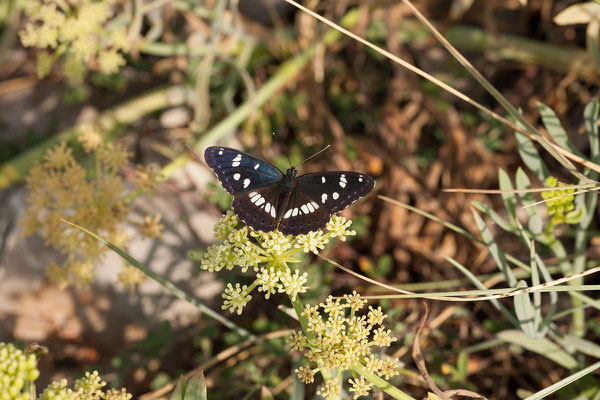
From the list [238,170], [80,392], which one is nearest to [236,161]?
[238,170]

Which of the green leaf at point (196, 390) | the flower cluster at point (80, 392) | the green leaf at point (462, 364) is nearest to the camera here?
the flower cluster at point (80, 392)

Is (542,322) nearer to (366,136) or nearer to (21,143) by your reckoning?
(366,136)

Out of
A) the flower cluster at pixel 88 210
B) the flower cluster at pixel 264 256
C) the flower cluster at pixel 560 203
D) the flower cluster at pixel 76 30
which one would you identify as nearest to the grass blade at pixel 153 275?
the flower cluster at pixel 264 256

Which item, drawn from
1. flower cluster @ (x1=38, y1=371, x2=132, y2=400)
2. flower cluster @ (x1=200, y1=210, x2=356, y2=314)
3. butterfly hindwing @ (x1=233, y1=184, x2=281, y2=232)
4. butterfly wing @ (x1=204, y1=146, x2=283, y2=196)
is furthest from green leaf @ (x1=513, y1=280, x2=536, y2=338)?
flower cluster @ (x1=38, y1=371, x2=132, y2=400)

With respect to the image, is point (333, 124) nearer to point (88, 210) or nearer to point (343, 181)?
point (343, 181)

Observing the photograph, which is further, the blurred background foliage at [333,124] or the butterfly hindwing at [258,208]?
the blurred background foliage at [333,124]

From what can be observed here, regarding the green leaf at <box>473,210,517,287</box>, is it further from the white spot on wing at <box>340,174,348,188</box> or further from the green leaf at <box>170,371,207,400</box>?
the green leaf at <box>170,371,207,400</box>

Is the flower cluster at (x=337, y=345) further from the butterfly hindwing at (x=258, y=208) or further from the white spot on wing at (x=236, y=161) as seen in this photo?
the white spot on wing at (x=236, y=161)
